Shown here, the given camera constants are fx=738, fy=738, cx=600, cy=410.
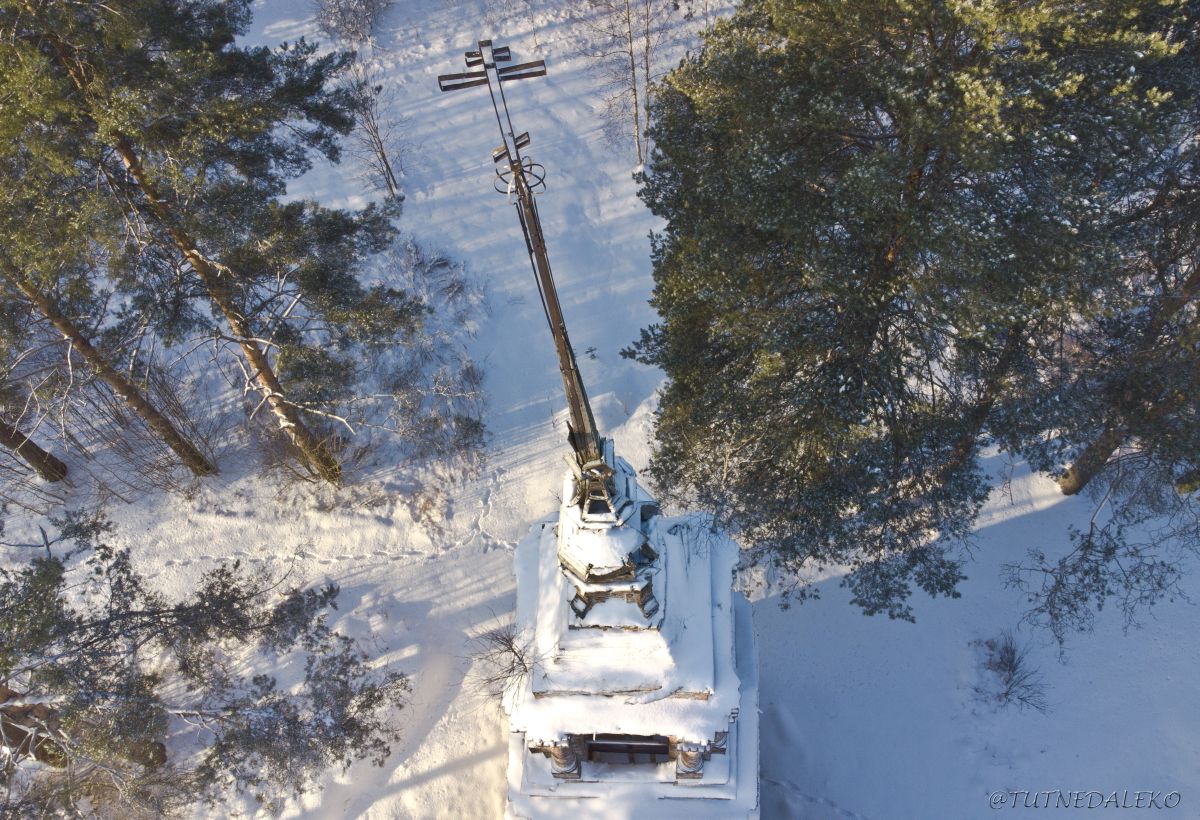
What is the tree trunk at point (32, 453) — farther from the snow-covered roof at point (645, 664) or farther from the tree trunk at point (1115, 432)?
the tree trunk at point (1115, 432)

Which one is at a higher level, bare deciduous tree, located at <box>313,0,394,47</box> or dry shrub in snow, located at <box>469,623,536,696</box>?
bare deciduous tree, located at <box>313,0,394,47</box>

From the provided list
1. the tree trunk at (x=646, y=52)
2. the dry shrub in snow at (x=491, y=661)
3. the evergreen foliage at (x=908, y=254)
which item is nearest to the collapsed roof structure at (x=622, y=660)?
the evergreen foliage at (x=908, y=254)

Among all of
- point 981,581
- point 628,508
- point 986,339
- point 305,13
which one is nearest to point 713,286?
point 986,339

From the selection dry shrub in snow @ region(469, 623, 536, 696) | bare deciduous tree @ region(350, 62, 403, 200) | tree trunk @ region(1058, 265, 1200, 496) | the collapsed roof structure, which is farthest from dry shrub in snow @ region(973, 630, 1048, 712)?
bare deciduous tree @ region(350, 62, 403, 200)

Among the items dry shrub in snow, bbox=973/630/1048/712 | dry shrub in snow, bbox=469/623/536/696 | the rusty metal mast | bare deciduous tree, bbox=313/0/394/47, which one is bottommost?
dry shrub in snow, bbox=973/630/1048/712

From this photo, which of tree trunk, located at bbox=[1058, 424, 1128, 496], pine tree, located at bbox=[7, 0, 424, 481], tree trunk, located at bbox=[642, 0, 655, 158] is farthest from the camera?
tree trunk, located at bbox=[642, 0, 655, 158]

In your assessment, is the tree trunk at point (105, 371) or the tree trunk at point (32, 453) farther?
the tree trunk at point (32, 453)

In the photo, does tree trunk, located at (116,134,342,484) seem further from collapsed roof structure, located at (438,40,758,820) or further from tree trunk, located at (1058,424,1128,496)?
tree trunk, located at (1058,424,1128,496)
